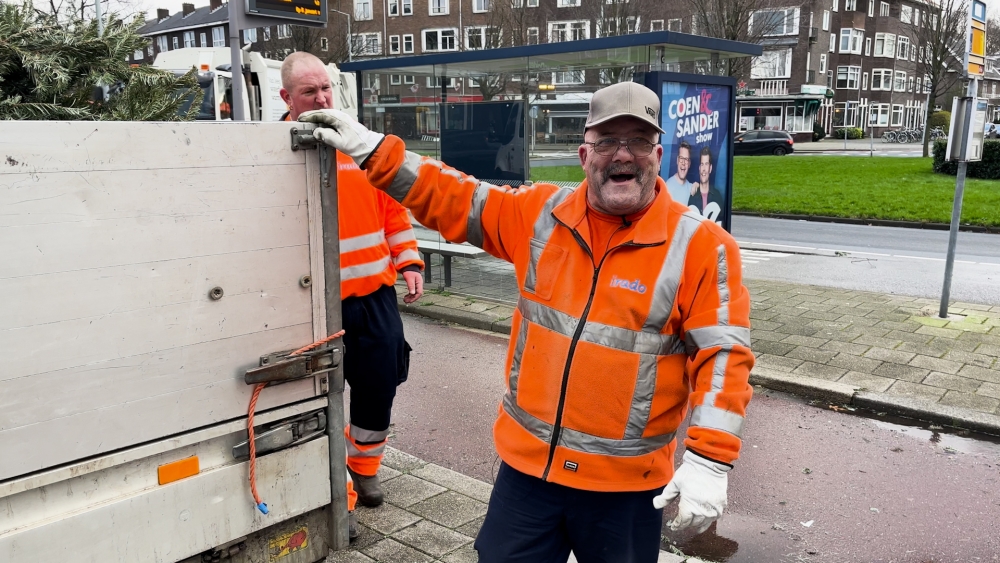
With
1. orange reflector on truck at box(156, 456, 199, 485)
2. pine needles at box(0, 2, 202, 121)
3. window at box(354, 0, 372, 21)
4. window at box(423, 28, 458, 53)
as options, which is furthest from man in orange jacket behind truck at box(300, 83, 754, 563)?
window at box(354, 0, 372, 21)

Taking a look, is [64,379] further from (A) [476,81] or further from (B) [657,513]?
(A) [476,81]

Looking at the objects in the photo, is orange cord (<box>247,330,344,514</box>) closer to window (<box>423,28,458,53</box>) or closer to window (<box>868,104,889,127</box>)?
window (<box>423,28,458,53</box>)

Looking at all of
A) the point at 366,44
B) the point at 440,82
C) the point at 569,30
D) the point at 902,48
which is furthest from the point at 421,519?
the point at 902,48

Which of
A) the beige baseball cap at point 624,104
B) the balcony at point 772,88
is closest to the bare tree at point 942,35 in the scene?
the balcony at point 772,88

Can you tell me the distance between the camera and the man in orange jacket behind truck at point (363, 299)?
3652mm

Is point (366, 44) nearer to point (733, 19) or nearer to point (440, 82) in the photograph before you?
point (733, 19)

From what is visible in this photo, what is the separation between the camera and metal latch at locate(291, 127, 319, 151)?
2.33 metres

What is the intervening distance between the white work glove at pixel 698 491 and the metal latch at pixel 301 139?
1.42 metres

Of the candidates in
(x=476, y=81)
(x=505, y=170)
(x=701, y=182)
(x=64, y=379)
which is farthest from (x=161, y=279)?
(x=476, y=81)

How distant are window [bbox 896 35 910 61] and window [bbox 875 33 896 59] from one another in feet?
2.62

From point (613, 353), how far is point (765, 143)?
38339 millimetres

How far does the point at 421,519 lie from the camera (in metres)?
3.88

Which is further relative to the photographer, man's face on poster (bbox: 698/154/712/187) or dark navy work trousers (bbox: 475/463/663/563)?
man's face on poster (bbox: 698/154/712/187)

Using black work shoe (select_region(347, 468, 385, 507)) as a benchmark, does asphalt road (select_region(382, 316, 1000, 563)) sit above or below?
below
